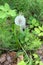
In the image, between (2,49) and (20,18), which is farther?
(20,18)

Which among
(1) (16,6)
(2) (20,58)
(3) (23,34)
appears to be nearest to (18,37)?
(3) (23,34)

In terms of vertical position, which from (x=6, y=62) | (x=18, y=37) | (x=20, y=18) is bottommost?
(x=6, y=62)

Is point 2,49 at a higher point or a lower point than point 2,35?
lower

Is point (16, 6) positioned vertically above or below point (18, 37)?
above

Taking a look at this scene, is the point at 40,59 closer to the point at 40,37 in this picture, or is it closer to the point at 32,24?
the point at 40,37

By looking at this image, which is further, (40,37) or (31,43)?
(40,37)

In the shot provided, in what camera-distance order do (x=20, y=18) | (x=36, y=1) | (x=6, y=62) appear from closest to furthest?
(x=6, y=62) < (x=20, y=18) < (x=36, y=1)

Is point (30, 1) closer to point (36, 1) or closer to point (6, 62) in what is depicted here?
point (36, 1)

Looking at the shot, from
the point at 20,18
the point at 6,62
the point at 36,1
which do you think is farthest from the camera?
the point at 36,1
